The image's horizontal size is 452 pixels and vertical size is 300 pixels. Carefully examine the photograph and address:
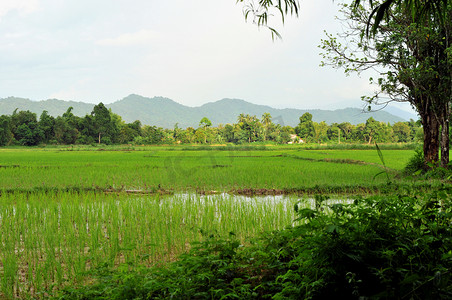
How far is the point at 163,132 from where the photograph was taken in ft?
153

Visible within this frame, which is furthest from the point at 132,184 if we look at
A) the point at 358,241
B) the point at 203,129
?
the point at 203,129

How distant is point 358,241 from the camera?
2.04 m

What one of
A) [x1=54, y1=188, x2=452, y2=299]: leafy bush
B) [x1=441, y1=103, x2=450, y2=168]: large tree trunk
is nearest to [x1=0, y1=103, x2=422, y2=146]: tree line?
[x1=441, y1=103, x2=450, y2=168]: large tree trunk

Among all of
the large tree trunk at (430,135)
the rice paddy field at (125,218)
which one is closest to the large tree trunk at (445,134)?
the large tree trunk at (430,135)

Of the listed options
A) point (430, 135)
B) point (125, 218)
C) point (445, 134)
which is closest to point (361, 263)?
point (125, 218)

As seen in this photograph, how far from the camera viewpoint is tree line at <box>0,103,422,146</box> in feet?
132

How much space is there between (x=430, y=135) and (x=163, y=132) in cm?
3962

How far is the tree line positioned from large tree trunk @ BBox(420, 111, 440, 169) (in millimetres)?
32135

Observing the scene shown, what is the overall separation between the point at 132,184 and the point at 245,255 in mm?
7424

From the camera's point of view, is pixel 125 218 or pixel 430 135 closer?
pixel 125 218

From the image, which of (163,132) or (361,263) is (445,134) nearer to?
(361,263)

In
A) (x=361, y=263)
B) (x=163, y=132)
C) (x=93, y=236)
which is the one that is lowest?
(x=93, y=236)

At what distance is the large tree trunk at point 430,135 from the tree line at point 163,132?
32.1m

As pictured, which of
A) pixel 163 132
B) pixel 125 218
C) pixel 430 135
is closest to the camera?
pixel 125 218
